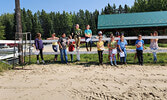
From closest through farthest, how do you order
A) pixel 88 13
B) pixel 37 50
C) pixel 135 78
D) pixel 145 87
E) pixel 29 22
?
pixel 145 87 < pixel 135 78 < pixel 37 50 < pixel 29 22 < pixel 88 13

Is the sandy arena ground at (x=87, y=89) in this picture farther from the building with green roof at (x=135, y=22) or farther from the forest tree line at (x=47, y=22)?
the forest tree line at (x=47, y=22)

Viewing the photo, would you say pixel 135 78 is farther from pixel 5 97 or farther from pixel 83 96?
pixel 5 97

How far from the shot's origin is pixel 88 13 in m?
110

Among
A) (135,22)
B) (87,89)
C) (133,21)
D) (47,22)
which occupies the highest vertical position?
(47,22)

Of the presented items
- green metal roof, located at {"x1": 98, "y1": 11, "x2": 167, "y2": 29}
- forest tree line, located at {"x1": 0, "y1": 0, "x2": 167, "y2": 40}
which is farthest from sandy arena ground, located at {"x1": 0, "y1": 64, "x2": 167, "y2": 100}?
forest tree line, located at {"x1": 0, "y1": 0, "x2": 167, "y2": 40}

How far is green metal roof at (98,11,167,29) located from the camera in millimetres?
23078

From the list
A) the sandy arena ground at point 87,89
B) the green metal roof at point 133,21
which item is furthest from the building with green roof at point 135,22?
the sandy arena ground at point 87,89

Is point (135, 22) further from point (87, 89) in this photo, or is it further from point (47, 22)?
point (47, 22)

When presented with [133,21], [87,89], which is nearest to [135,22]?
[133,21]

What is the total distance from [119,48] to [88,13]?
10810cm

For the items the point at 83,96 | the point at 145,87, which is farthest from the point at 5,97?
the point at 145,87

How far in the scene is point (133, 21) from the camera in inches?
959

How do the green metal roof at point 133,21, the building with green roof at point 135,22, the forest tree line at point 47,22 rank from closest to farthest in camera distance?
the building with green roof at point 135,22 < the green metal roof at point 133,21 < the forest tree line at point 47,22

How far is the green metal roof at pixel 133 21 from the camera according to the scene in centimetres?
2308
